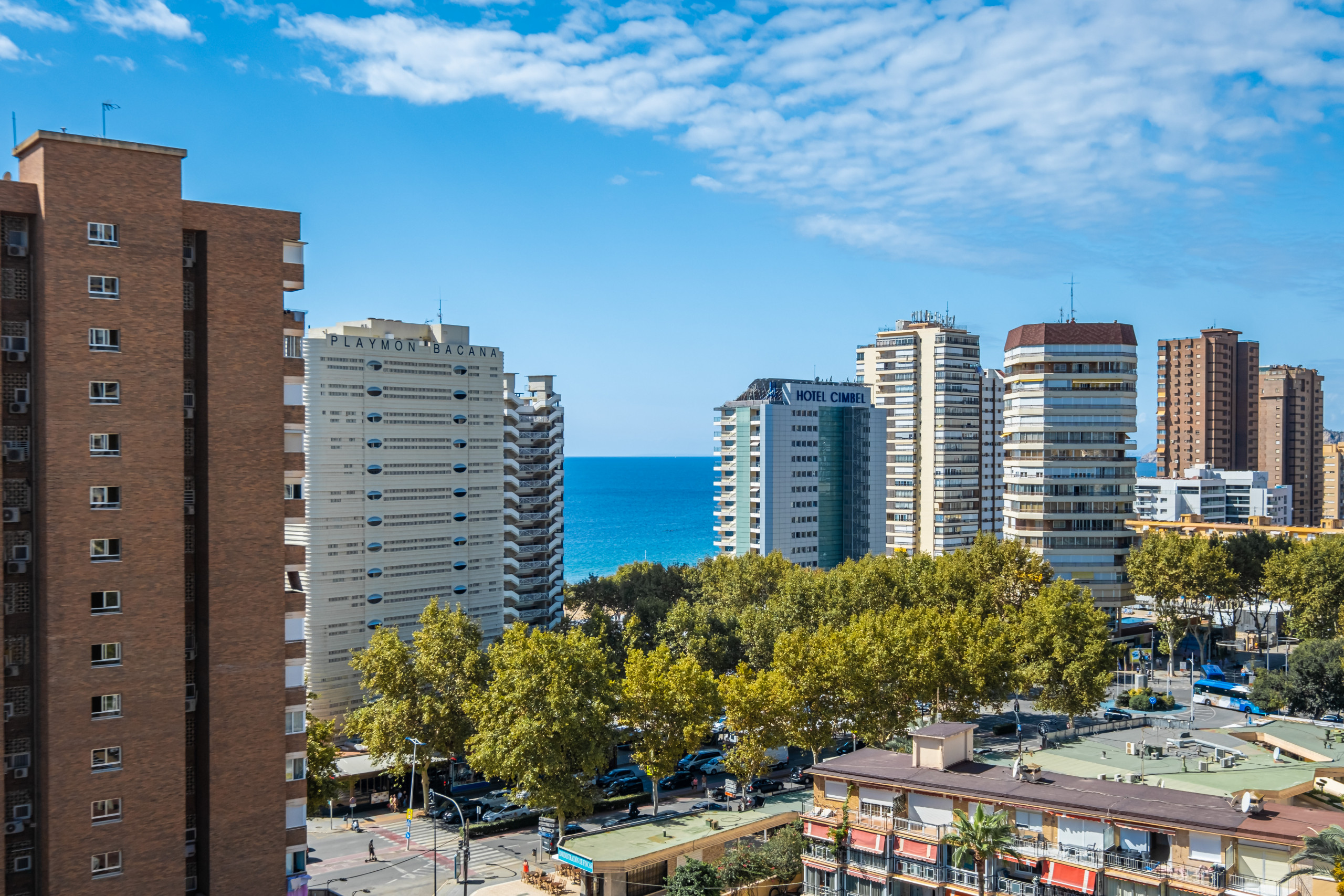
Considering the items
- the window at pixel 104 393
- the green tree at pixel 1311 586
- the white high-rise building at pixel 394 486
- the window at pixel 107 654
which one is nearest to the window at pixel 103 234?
the window at pixel 104 393

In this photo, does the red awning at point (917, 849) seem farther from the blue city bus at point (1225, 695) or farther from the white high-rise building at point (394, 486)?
the blue city bus at point (1225, 695)

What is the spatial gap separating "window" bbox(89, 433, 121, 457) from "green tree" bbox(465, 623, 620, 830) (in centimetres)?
3026

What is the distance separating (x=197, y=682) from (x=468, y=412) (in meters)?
57.0

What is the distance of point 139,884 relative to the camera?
37.9 metres

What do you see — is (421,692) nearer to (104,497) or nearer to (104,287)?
(104,497)

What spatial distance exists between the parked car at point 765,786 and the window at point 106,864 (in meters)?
40.9

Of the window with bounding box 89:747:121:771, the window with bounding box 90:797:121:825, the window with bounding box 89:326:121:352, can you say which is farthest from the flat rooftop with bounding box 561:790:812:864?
A: the window with bounding box 89:326:121:352

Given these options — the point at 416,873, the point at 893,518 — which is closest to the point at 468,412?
the point at 416,873

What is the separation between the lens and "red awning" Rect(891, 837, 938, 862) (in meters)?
46.4

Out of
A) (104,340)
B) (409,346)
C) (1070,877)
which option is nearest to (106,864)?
(104,340)

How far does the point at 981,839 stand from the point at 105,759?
3311 centimetres

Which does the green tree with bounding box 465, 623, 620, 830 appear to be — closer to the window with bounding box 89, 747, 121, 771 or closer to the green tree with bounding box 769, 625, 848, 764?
the green tree with bounding box 769, 625, 848, 764

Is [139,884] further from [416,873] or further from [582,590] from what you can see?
[582,590]

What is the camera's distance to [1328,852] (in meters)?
36.2
